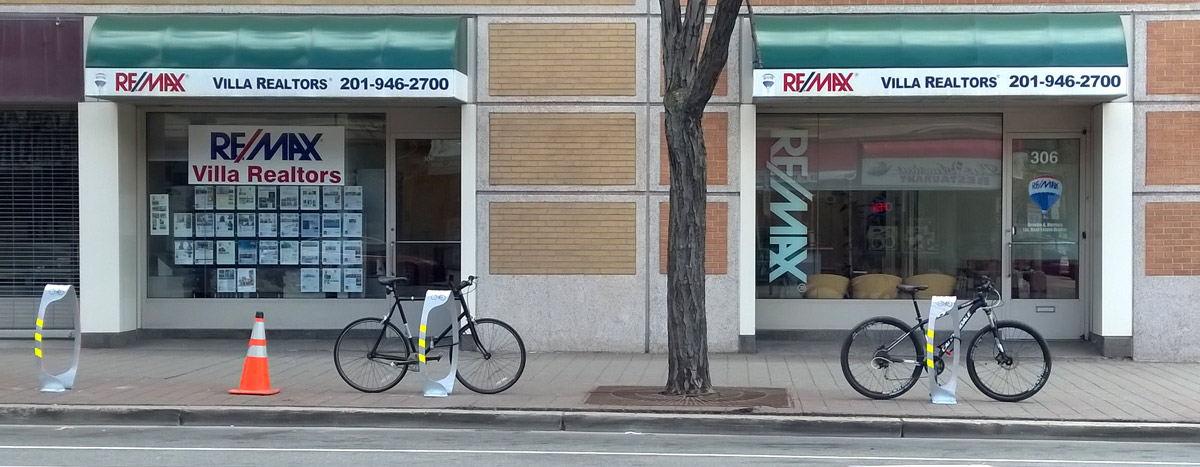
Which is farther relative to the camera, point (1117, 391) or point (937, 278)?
point (937, 278)

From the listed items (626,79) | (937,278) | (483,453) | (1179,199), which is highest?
(626,79)

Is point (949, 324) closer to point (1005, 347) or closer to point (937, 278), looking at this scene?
point (1005, 347)

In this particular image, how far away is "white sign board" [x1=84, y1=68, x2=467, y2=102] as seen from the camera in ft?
40.9

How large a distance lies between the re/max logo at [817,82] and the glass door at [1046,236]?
8.83ft

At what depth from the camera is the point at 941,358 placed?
10055mm

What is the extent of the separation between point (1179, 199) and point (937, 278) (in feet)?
9.15

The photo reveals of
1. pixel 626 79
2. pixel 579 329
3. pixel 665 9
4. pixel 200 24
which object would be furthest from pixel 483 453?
pixel 200 24

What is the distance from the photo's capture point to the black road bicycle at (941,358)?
10.0 m

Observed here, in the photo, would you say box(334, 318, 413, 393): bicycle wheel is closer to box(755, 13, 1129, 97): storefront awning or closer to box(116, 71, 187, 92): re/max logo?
box(116, 71, 187, 92): re/max logo

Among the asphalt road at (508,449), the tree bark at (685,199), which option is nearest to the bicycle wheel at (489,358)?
the asphalt road at (508,449)

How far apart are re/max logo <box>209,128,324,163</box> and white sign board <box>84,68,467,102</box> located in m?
1.63

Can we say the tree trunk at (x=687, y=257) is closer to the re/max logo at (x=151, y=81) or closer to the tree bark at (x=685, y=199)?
the tree bark at (x=685, y=199)

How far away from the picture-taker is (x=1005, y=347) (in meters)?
10.0

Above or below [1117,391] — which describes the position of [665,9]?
above
